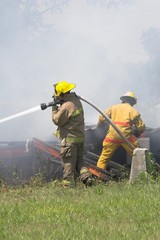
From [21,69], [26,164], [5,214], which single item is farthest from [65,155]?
[21,69]

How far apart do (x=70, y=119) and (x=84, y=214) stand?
8.11ft

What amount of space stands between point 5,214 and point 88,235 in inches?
45.7

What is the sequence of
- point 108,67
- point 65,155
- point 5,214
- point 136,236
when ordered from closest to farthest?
1. point 136,236
2. point 5,214
3. point 65,155
4. point 108,67

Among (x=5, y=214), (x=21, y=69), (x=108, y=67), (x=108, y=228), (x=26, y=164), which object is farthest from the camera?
(x=108, y=67)

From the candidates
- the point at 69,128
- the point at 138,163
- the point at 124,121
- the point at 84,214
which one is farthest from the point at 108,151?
the point at 84,214

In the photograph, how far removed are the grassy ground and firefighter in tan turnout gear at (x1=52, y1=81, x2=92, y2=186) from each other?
0.63 metres

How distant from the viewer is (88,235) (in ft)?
14.0

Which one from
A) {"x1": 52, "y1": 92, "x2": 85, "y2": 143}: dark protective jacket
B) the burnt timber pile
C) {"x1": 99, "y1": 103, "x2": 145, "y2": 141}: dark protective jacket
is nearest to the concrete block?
the burnt timber pile

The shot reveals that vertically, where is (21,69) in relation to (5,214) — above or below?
above

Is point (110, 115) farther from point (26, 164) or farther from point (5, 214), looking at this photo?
point (5, 214)

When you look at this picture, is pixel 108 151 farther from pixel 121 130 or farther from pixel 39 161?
pixel 39 161

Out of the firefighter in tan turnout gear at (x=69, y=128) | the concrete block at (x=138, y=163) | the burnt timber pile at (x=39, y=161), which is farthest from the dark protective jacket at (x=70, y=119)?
the concrete block at (x=138, y=163)

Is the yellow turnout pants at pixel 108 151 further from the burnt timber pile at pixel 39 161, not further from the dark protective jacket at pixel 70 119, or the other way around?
the dark protective jacket at pixel 70 119

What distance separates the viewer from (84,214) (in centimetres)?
507
